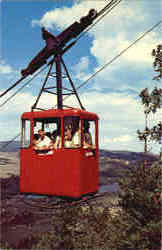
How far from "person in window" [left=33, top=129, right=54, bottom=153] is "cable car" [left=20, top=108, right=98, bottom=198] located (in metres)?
0.04

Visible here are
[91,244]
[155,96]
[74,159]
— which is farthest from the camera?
[91,244]

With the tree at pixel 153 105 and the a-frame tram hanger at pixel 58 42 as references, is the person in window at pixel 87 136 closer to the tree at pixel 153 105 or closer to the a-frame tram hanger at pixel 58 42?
the a-frame tram hanger at pixel 58 42

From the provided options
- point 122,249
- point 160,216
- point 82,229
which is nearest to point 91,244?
point 82,229

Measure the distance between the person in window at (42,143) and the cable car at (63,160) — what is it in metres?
0.04

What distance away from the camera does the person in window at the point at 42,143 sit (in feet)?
30.1

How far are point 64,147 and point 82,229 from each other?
96637 millimetres

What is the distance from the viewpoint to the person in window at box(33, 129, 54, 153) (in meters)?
9.19

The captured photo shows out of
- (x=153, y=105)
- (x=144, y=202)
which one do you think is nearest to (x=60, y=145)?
(x=153, y=105)

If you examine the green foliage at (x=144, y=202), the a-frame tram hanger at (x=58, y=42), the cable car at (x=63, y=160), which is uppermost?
the a-frame tram hanger at (x=58, y=42)

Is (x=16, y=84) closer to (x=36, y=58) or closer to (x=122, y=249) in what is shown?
(x=36, y=58)

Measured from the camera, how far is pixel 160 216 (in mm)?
49594

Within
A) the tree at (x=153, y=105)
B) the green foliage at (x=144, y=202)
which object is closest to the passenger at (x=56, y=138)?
the tree at (x=153, y=105)

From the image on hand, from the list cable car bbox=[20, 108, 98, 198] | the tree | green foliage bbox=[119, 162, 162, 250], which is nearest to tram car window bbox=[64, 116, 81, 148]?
cable car bbox=[20, 108, 98, 198]

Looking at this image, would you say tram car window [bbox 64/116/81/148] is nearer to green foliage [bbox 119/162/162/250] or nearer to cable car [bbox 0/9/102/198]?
cable car [bbox 0/9/102/198]
